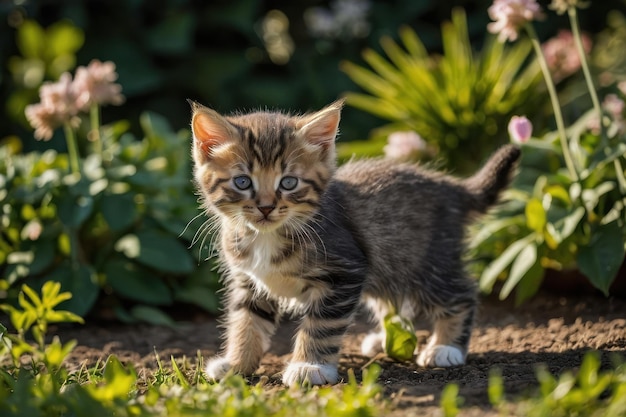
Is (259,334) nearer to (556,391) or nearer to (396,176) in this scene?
(396,176)

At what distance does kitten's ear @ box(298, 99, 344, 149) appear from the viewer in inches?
151

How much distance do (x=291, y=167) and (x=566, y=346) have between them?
1636 millimetres

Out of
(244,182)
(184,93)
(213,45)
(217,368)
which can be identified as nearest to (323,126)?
(244,182)

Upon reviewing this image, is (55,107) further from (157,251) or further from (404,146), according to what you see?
(404,146)

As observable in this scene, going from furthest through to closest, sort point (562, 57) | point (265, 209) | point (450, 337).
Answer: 1. point (562, 57)
2. point (450, 337)
3. point (265, 209)

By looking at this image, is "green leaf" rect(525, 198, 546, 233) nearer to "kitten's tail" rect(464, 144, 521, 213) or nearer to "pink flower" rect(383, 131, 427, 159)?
"kitten's tail" rect(464, 144, 521, 213)

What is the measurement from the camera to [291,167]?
3.77 metres

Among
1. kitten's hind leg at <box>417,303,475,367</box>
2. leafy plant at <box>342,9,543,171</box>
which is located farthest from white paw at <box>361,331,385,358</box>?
leafy plant at <box>342,9,543,171</box>

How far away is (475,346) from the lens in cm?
464

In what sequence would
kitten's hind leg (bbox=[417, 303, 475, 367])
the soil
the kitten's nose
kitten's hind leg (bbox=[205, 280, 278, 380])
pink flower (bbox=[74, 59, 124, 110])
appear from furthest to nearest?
pink flower (bbox=[74, 59, 124, 110])
kitten's hind leg (bbox=[417, 303, 475, 367])
kitten's hind leg (bbox=[205, 280, 278, 380])
the kitten's nose
the soil

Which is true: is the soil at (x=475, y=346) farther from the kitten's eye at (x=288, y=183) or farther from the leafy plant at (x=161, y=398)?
the kitten's eye at (x=288, y=183)

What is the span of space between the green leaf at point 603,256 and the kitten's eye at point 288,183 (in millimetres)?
1662

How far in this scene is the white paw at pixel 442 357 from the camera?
13.6 feet

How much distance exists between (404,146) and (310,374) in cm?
246
